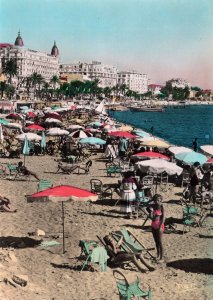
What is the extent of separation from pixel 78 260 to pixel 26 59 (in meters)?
165

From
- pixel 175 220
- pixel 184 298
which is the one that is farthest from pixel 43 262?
pixel 175 220

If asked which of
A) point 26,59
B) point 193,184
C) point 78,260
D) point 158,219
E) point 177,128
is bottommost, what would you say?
point 177,128

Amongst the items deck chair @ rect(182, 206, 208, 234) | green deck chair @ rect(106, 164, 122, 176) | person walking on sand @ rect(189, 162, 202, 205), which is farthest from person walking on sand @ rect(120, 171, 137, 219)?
green deck chair @ rect(106, 164, 122, 176)

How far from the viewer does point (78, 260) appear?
9.09m

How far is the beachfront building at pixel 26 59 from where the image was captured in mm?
166500

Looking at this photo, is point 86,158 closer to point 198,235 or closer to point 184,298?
point 198,235

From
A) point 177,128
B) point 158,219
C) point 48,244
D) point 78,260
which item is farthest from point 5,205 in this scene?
point 177,128

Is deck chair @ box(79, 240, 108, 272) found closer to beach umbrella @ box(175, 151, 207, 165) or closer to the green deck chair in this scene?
beach umbrella @ box(175, 151, 207, 165)

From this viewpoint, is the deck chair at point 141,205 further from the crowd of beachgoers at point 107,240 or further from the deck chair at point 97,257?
the deck chair at point 97,257

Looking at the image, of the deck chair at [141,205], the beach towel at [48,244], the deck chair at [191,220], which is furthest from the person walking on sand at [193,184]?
the beach towel at [48,244]

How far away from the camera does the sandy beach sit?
7781 millimetres

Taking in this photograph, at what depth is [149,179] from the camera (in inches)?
587

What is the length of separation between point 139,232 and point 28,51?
167107mm

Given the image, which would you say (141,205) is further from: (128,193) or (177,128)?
(177,128)
